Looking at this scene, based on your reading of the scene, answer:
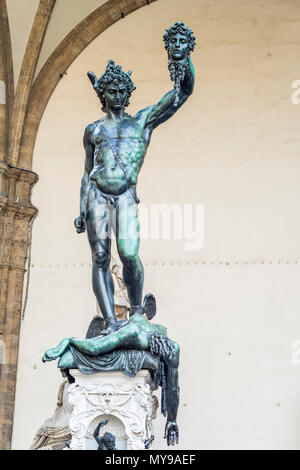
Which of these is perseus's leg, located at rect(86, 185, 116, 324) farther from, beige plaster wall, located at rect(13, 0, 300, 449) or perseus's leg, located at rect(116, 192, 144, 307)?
beige plaster wall, located at rect(13, 0, 300, 449)

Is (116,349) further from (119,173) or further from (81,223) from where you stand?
(119,173)

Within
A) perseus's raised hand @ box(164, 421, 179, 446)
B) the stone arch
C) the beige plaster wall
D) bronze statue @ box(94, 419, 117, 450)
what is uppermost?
the stone arch

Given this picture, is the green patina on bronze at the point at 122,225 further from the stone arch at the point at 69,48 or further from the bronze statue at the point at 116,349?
the stone arch at the point at 69,48

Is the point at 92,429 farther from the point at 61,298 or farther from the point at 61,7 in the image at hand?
the point at 61,7

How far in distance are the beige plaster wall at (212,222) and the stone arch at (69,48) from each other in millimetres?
94

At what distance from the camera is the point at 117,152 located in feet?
17.5

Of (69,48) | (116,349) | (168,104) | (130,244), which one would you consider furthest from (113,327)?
(69,48)

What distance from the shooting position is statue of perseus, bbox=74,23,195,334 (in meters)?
5.19

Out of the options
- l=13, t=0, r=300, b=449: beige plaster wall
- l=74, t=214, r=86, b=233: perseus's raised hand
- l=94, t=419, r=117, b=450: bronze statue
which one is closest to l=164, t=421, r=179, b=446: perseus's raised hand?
l=94, t=419, r=117, b=450: bronze statue

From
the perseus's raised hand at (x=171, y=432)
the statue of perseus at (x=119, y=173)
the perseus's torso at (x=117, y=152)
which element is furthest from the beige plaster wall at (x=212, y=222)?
the perseus's torso at (x=117, y=152)

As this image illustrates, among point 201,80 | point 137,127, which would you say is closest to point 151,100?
point 201,80

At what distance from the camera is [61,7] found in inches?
476
